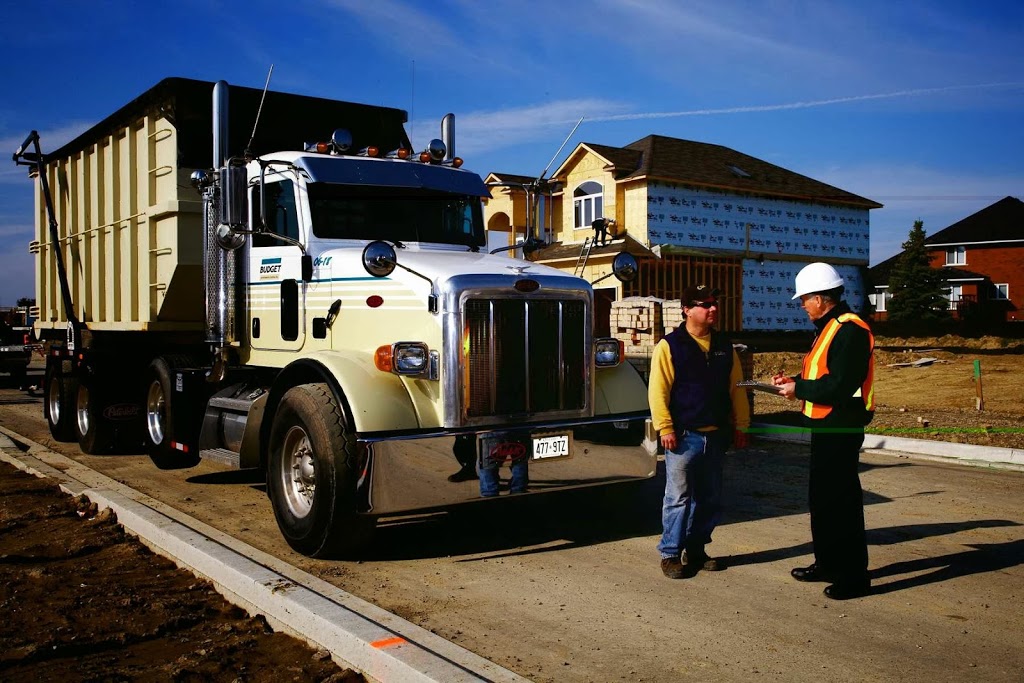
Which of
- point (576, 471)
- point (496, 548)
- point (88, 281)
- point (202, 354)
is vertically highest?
point (88, 281)

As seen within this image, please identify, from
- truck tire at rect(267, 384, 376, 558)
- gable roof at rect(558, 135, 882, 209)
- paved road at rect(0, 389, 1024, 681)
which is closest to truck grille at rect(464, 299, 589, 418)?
paved road at rect(0, 389, 1024, 681)

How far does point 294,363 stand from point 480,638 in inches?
108

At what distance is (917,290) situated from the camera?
48969 millimetres

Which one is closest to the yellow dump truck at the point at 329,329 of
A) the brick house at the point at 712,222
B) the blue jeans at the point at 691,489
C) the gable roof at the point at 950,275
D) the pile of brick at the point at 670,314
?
the blue jeans at the point at 691,489

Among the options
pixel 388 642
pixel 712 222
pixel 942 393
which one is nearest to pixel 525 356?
pixel 388 642

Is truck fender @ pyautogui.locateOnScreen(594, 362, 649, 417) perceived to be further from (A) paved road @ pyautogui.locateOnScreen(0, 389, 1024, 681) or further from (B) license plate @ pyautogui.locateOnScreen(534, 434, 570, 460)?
(A) paved road @ pyautogui.locateOnScreen(0, 389, 1024, 681)

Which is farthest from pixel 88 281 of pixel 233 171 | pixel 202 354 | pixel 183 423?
pixel 233 171

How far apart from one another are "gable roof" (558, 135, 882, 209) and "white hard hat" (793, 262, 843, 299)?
94.0ft

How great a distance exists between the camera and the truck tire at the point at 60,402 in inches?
469

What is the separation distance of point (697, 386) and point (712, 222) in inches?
1230

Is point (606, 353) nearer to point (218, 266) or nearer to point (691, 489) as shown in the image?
point (691, 489)

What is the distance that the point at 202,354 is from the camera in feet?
30.6

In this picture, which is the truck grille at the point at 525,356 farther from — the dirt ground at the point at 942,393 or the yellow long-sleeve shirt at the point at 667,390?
the dirt ground at the point at 942,393

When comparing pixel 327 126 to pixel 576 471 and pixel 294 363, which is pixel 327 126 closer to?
pixel 294 363
